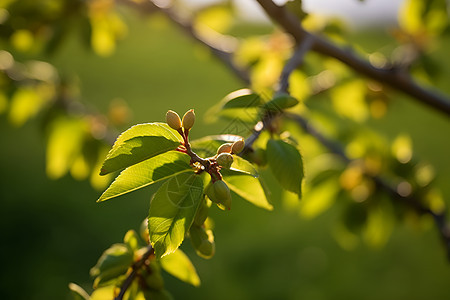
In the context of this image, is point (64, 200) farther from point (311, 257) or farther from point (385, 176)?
point (385, 176)

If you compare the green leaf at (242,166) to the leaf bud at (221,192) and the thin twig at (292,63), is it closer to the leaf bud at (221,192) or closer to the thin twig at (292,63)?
the leaf bud at (221,192)

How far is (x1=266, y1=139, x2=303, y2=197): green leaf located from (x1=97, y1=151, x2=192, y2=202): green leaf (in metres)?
0.11

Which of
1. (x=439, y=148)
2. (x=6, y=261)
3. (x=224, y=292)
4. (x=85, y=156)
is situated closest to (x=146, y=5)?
(x=85, y=156)

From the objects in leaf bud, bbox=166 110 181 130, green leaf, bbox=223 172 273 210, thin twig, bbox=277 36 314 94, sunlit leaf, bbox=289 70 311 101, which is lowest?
sunlit leaf, bbox=289 70 311 101

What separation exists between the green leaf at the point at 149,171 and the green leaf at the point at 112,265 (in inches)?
4.6

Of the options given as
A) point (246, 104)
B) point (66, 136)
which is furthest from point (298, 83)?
point (66, 136)

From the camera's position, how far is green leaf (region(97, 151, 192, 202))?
43 cm

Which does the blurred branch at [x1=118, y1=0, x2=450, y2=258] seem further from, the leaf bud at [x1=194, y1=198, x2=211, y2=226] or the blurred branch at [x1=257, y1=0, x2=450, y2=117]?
the leaf bud at [x1=194, y1=198, x2=211, y2=226]

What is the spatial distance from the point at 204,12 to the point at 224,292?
1.09 metres

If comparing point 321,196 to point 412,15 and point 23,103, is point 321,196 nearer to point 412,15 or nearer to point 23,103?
point 412,15

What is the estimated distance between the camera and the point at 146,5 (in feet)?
3.68

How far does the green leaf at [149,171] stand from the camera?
0.43 meters

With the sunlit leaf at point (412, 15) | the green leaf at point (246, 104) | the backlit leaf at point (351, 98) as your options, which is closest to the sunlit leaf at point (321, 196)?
the backlit leaf at point (351, 98)

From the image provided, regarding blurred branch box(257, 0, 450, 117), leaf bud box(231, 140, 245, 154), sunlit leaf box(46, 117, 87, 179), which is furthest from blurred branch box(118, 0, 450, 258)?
sunlit leaf box(46, 117, 87, 179)
